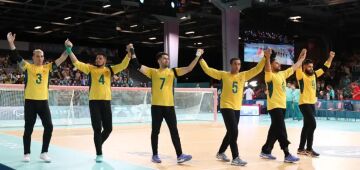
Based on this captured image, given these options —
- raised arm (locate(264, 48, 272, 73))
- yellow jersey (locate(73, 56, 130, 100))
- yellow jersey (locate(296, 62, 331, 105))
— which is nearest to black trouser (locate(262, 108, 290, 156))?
raised arm (locate(264, 48, 272, 73))

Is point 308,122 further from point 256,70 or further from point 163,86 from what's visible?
point 163,86

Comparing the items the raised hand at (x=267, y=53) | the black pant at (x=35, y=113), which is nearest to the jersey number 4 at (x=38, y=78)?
the black pant at (x=35, y=113)

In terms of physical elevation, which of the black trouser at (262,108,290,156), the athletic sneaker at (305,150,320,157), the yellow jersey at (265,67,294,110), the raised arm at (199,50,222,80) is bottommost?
the athletic sneaker at (305,150,320,157)

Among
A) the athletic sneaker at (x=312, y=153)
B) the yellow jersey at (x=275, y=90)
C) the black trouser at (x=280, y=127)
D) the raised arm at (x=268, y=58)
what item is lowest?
the athletic sneaker at (x=312, y=153)

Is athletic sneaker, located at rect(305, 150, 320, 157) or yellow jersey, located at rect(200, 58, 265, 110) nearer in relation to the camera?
yellow jersey, located at rect(200, 58, 265, 110)

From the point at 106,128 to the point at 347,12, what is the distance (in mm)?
26577

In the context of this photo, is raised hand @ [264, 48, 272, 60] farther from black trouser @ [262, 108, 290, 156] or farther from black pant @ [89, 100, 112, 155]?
black pant @ [89, 100, 112, 155]

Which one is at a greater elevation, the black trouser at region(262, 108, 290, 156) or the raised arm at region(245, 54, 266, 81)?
the raised arm at region(245, 54, 266, 81)

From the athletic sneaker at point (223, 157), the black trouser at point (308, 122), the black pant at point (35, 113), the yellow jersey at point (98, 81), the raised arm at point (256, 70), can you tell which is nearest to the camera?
the black pant at point (35, 113)

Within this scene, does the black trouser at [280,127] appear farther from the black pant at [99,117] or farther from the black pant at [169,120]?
the black pant at [99,117]

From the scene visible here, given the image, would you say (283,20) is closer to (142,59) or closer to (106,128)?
(142,59)

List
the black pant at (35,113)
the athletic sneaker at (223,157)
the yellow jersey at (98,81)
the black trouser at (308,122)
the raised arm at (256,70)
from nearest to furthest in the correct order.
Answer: the black pant at (35,113) → the yellow jersey at (98,81) → the raised arm at (256,70) → the athletic sneaker at (223,157) → the black trouser at (308,122)

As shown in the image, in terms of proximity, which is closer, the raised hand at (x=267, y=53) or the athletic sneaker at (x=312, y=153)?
the raised hand at (x=267, y=53)

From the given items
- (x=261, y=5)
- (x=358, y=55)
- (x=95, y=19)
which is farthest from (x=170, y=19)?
(x=358, y=55)
